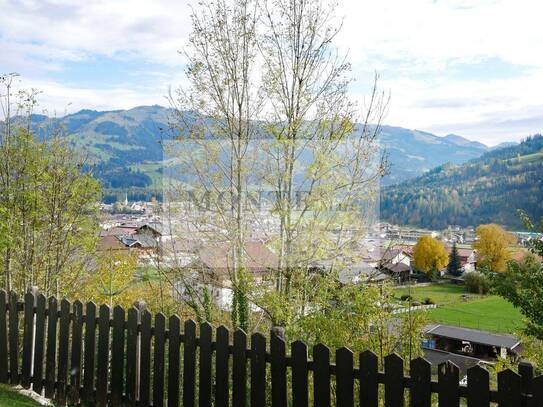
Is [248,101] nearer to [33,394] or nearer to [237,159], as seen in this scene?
[237,159]

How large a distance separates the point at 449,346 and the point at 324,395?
36100 millimetres

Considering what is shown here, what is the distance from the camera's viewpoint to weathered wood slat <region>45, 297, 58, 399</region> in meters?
5.15

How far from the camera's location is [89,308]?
4.90 metres

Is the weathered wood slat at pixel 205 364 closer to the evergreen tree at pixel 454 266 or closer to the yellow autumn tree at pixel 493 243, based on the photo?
the yellow autumn tree at pixel 493 243

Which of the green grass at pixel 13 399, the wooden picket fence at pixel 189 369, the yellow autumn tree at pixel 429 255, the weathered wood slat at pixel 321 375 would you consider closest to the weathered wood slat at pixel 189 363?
the wooden picket fence at pixel 189 369

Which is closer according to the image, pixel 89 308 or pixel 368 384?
pixel 368 384

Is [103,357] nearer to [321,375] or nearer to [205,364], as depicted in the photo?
[205,364]

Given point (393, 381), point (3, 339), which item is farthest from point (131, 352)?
point (393, 381)

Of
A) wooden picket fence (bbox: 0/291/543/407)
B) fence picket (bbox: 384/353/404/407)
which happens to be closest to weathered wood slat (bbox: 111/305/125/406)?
wooden picket fence (bbox: 0/291/543/407)

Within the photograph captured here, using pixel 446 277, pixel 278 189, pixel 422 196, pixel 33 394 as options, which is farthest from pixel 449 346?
pixel 422 196

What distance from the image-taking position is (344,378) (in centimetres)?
361

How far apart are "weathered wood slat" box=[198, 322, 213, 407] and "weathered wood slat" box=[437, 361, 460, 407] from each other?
71.4 inches

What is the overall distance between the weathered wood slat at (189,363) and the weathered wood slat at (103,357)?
37.3 inches

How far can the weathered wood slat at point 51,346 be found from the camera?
5148 mm
